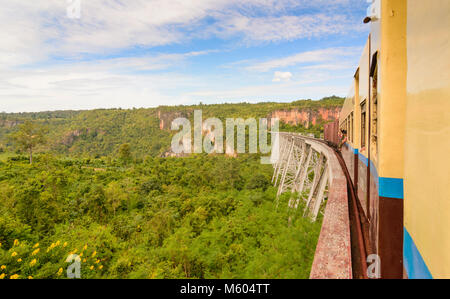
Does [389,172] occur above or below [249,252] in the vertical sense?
above

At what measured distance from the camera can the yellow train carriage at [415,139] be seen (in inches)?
38.3

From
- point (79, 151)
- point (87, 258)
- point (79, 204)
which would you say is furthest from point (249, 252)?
point (79, 151)

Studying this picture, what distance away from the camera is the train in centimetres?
97

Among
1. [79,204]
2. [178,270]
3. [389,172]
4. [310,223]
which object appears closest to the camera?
[389,172]

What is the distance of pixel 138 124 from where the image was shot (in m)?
86.6

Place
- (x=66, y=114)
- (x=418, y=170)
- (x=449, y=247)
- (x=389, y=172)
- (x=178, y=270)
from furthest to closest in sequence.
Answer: (x=66, y=114)
(x=178, y=270)
(x=389, y=172)
(x=418, y=170)
(x=449, y=247)

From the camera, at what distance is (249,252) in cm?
1059

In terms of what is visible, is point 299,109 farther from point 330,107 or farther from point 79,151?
point 79,151

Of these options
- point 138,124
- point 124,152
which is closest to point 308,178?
point 124,152

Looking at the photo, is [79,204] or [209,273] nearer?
[209,273]

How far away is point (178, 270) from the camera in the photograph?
405 inches

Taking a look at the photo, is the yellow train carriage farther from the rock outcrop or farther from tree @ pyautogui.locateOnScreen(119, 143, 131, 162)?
the rock outcrop
